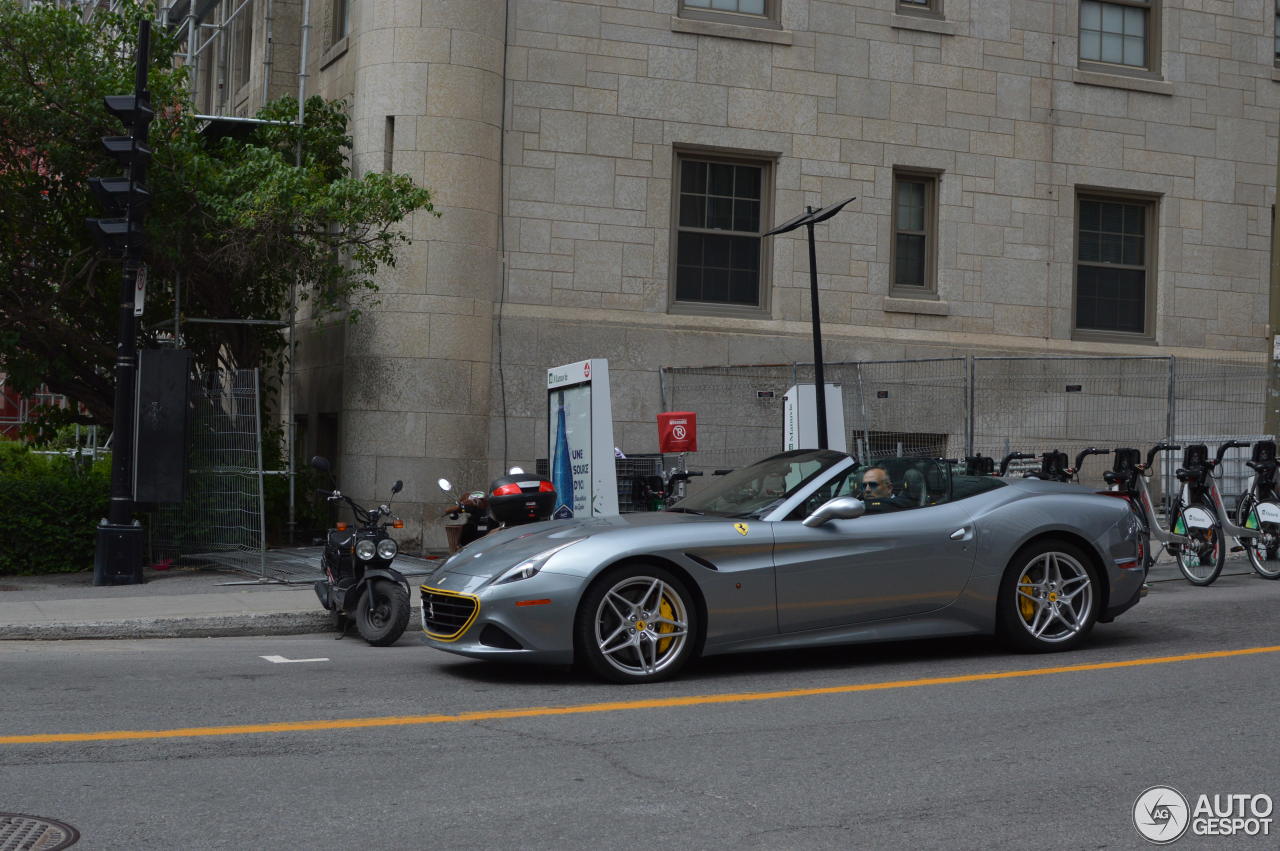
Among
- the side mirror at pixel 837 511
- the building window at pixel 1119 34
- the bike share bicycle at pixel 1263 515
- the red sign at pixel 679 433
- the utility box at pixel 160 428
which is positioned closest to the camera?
the side mirror at pixel 837 511

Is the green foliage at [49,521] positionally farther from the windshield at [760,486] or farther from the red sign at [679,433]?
the windshield at [760,486]

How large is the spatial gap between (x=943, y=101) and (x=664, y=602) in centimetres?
1203

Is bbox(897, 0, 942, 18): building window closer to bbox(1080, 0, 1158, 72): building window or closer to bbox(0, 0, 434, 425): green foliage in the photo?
bbox(1080, 0, 1158, 72): building window

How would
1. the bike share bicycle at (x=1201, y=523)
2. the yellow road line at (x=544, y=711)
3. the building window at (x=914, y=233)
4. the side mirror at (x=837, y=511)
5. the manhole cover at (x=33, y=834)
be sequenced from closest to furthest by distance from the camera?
1. the manhole cover at (x=33, y=834)
2. the yellow road line at (x=544, y=711)
3. the side mirror at (x=837, y=511)
4. the bike share bicycle at (x=1201, y=523)
5. the building window at (x=914, y=233)

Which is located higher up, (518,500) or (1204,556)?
(518,500)

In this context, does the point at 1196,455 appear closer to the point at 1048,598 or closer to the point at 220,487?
the point at 1048,598

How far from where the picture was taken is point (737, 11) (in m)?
18.0

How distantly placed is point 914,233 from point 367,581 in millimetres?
10584

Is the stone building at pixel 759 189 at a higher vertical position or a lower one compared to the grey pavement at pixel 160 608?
higher

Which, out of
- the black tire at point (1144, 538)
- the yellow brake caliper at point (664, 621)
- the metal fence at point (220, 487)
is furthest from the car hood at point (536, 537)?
the metal fence at point (220, 487)

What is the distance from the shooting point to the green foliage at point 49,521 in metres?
14.4

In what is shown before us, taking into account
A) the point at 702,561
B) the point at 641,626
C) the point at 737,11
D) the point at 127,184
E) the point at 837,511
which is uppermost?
the point at 737,11

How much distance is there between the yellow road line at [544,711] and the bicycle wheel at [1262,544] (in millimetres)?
4883

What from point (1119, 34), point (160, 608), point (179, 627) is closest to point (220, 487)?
point (160, 608)
